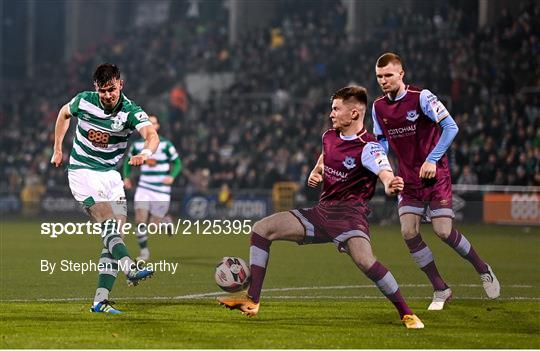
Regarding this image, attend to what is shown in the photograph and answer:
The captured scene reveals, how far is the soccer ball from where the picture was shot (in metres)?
9.79

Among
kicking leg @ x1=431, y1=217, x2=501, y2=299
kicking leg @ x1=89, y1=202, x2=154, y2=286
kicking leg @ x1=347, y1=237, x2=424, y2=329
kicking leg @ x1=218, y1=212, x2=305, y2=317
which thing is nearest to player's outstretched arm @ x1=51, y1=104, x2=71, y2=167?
kicking leg @ x1=89, y1=202, x2=154, y2=286

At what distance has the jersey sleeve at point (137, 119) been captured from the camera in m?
10.4

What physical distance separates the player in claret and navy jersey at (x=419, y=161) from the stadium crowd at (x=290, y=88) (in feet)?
42.3

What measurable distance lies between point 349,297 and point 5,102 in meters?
35.0

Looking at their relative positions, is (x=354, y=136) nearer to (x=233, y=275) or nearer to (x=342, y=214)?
(x=342, y=214)

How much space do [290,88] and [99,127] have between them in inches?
1002

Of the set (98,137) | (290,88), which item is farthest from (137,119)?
(290,88)

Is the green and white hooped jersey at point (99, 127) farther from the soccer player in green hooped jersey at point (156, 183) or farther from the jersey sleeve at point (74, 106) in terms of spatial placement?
the soccer player in green hooped jersey at point (156, 183)

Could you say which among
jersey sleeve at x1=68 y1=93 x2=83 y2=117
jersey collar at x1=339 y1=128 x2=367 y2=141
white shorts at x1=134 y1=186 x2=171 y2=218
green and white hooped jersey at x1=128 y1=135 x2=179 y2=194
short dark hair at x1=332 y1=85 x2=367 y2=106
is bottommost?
white shorts at x1=134 y1=186 x2=171 y2=218

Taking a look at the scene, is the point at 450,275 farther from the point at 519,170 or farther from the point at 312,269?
the point at 519,170

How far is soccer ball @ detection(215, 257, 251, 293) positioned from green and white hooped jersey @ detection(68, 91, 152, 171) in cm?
159

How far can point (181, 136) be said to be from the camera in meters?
35.8

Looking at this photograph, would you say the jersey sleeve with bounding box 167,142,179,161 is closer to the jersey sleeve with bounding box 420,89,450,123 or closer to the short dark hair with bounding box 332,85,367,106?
the jersey sleeve with bounding box 420,89,450,123

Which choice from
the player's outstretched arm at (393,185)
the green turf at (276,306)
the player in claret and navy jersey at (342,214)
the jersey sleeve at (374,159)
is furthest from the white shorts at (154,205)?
the player's outstretched arm at (393,185)
